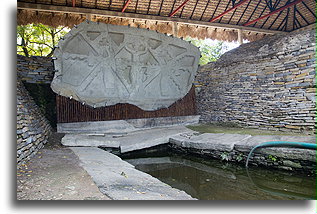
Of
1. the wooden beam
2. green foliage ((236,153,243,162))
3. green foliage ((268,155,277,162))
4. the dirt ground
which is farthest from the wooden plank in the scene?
green foliage ((268,155,277,162))

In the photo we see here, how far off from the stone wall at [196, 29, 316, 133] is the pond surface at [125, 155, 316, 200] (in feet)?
7.09

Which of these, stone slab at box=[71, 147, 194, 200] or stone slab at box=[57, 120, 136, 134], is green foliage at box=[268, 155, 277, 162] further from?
stone slab at box=[57, 120, 136, 134]

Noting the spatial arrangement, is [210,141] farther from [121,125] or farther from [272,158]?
[121,125]

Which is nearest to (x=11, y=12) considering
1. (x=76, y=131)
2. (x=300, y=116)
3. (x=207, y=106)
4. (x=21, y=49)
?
(x=76, y=131)

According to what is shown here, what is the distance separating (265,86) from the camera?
261 inches

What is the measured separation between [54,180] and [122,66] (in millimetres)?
5027

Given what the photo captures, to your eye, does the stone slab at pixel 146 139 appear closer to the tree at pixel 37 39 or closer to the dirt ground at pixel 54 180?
the dirt ground at pixel 54 180

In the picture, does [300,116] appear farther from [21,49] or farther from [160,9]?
[21,49]

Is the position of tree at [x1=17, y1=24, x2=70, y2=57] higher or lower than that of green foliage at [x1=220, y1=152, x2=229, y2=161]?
higher

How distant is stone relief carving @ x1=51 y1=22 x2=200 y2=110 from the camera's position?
6125mm

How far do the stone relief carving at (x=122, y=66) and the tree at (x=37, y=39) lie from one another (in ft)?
12.7

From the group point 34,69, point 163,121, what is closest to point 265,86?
point 163,121

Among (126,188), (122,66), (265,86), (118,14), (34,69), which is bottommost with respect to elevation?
(126,188)

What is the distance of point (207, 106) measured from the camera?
881cm
